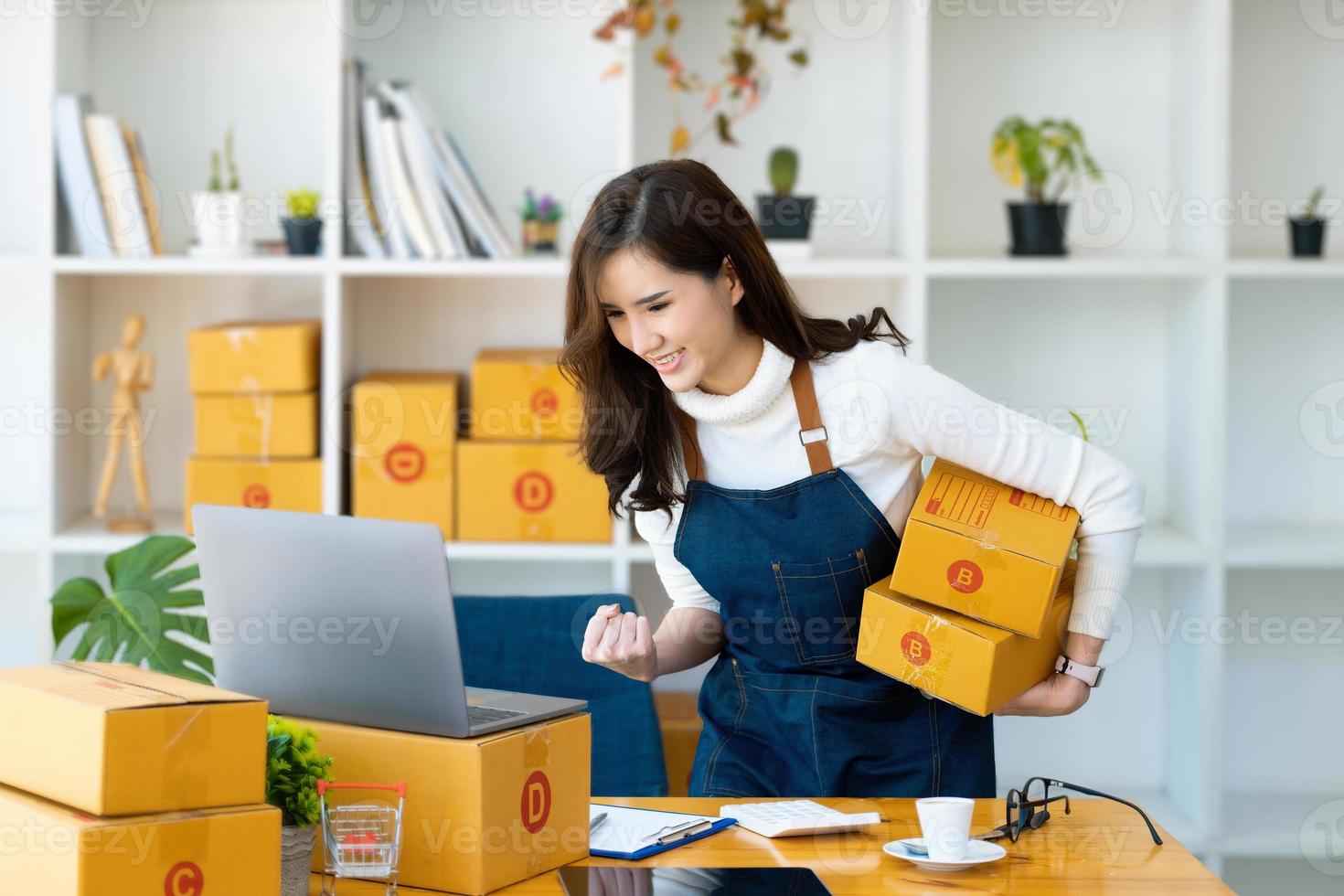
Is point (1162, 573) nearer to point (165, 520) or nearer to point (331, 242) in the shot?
point (331, 242)

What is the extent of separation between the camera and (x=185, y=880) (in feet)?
3.62

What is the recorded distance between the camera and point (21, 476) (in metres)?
2.99

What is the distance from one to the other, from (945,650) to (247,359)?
64.5 inches

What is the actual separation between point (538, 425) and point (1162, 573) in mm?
1451

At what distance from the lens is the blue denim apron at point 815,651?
1774 millimetres

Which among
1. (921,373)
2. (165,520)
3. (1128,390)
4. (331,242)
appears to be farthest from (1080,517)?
(165,520)

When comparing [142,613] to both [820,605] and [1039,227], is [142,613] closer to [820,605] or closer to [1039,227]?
[820,605]

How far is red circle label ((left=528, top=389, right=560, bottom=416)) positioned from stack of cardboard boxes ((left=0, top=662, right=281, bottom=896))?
1.53m

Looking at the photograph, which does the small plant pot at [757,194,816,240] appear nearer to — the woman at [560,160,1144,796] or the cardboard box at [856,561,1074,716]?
the woman at [560,160,1144,796]

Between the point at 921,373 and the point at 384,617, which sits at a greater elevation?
the point at 921,373

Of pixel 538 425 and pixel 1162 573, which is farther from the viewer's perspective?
pixel 1162 573

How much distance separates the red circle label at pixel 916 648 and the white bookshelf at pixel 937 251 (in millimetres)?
1234

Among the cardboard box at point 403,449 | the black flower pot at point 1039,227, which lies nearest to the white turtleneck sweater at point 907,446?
the cardboard box at point 403,449

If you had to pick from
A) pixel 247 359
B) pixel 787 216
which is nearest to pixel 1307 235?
pixel 787 216
